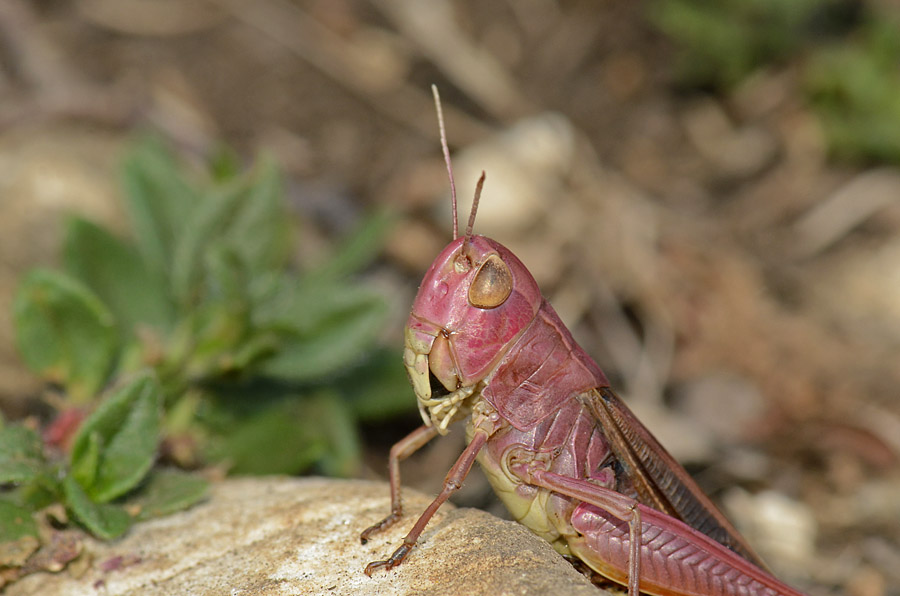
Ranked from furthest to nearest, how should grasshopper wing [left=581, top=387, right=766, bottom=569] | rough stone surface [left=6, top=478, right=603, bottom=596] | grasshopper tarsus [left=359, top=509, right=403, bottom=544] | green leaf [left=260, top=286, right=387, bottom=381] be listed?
green leaf [left=260, top=286, right=387, bottom=381] → grasshopper wing [left=581, top=387, right=766, bottom=569] → grasshopper tarsus [left=359, top=509, right=403, bottom=544] → rough stone surface [left=6, top=478, right=603, bottom=596]

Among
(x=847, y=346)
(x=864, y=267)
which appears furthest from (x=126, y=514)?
(x=864, y=267)

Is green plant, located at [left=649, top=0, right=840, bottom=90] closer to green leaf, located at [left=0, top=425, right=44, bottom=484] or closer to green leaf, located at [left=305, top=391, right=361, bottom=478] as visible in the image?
green leaf, located at [left=305, top=391, right=361, bottom=478]

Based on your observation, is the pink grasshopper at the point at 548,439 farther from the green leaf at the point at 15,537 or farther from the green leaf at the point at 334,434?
the green leaf at the point at 334,434

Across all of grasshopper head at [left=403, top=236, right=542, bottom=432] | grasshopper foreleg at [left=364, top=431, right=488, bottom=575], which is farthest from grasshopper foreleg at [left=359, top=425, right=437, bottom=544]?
grasshopper head at [left=403, top=236, right=542, bottom=432]

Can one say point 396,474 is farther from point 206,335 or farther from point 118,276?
point 118,276

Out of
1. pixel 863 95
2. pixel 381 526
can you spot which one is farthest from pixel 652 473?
pixel 863 95

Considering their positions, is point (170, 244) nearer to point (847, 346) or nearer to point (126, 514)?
point (126, 514)
